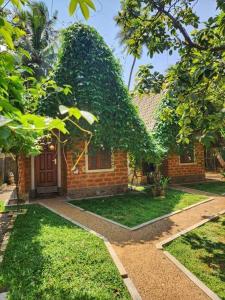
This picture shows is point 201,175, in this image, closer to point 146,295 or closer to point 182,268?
point 182,268

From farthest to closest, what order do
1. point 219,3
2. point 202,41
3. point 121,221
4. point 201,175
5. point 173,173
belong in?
point 201,175, point 173,173, point 121,221, point 202,41, point 219,3

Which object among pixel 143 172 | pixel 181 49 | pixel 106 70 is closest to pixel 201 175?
pixel 143 172

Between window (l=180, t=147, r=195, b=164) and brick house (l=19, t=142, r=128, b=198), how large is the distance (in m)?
4.71

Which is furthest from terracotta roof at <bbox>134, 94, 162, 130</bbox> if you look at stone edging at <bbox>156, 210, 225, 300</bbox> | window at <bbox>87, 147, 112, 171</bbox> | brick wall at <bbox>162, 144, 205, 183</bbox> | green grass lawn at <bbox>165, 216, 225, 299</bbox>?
green grass lawn at <bbox>165, 216, 225, 299</bbox>

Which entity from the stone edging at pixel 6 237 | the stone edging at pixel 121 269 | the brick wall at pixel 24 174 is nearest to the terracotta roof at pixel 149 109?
the brick wall at pixel 24 174

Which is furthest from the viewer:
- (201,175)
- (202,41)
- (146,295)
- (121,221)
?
(201,175)

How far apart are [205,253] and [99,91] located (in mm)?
8035

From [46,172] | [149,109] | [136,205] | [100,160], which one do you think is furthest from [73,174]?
[149,109]

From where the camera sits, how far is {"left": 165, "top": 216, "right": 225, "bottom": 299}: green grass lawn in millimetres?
4828

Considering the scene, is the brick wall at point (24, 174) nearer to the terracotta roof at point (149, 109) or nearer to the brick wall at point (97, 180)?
the brick wall at point (97, 180)

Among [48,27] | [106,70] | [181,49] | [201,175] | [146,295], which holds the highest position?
[48,27]

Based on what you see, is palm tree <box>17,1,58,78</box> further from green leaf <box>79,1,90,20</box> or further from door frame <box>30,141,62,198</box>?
green leaf <box>79,1,90,20</box>

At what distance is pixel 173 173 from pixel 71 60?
29.1 ft

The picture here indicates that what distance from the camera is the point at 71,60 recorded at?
38.1 feet
